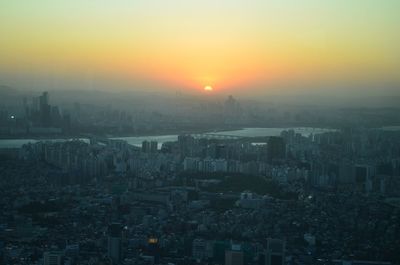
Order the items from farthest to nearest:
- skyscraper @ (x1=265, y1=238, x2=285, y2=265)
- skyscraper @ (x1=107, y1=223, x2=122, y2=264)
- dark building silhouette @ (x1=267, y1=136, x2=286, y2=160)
Answer: dark building silhouette @ (x1=267, y1=136, x2=286, y2=160) → skyscraper @ (x1=107, y1=223, x2=122, y2=264) → skyscraper @ (x1=265, y1=238, x2=285, y2=265)

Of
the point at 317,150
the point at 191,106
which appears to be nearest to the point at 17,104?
the point at 191,106

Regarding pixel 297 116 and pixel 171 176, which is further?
pixel 297 116

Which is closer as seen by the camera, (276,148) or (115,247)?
(115,247)

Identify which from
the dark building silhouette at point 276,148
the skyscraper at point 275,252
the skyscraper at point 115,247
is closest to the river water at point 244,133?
the dark building silhouette at point 276,148

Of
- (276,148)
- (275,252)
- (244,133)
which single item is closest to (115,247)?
(275,252)

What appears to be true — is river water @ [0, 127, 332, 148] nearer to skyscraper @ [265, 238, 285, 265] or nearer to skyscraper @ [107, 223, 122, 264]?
skyscraper @ [107, 223, 122, 264]

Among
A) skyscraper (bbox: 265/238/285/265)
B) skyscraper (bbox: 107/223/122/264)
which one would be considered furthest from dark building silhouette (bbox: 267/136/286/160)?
skyscraper (bbox: 265/238/285/265)

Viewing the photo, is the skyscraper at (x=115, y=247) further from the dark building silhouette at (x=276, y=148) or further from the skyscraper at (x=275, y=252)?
the dark building silhouette at (x=276, y=148)

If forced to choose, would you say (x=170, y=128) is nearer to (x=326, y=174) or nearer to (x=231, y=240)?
(x=326, y=174)

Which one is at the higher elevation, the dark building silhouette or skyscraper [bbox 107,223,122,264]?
the dark building silhouette

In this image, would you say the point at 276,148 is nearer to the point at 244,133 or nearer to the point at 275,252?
the point at 244,133

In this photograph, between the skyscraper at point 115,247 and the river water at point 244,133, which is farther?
the river water at point 244,133
